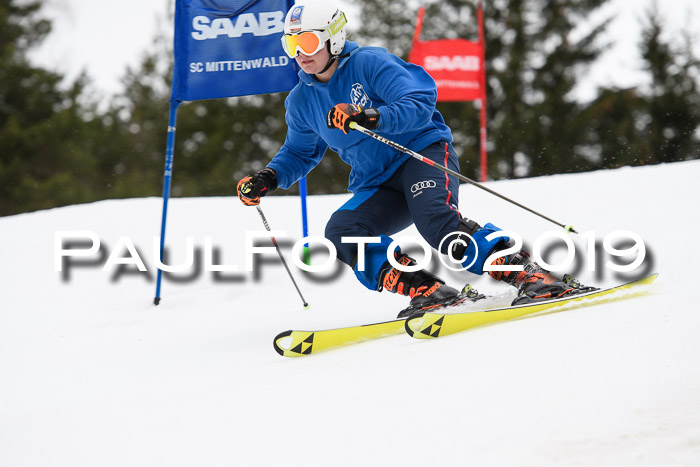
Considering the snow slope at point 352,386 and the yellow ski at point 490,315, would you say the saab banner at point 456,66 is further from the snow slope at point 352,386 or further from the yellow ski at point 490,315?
the yellow ski at point 490,315

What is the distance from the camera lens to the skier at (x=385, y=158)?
318cm

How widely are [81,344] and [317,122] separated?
1.90 m

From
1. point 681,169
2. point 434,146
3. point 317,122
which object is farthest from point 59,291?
point 681,169

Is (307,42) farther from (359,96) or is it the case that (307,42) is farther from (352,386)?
(352,386)

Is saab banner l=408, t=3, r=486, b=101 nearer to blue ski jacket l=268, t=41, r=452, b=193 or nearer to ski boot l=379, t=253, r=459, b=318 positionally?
blue ski jacket l=268, t=41, r=452, b=193

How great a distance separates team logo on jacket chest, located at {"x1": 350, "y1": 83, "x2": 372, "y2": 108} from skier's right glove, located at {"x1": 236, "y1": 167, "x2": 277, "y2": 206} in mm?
682

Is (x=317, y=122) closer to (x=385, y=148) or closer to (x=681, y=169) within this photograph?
(x=385, y=148)

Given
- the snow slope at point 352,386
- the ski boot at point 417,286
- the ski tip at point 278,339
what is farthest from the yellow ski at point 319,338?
the ski boot at point 417,286

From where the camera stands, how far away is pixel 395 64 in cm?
336

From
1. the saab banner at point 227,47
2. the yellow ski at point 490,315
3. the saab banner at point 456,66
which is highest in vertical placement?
the saab banner at point 456,66

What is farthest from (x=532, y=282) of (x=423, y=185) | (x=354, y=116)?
(x=354, y=116)

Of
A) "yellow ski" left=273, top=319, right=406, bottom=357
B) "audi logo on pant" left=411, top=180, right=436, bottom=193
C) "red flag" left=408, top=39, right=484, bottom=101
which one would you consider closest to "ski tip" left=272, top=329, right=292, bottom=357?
"yellow ski" left=273, top=319, right=406, bottom=357

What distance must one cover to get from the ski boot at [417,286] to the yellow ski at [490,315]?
34cm

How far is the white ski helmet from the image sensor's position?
331 centimetres
